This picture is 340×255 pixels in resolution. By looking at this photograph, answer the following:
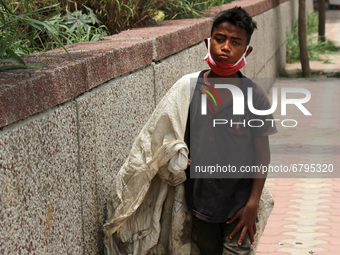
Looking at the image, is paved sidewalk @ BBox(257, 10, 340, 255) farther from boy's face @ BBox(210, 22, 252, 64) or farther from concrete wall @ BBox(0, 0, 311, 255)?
boy's face @ BBox(210, 22, 252, 64)

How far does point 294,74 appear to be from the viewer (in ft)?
44.2

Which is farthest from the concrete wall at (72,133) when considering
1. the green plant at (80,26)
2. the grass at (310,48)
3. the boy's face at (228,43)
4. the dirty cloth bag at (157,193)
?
the grass at (310,48)

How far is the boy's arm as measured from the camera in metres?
3.33

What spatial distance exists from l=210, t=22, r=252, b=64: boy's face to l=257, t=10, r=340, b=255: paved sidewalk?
1736 millimetres

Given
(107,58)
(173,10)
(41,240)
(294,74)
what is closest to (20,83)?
(41,240)

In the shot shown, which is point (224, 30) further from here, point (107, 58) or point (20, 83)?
point (20, 83)

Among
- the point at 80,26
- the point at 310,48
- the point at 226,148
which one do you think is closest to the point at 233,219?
the point at 226,148

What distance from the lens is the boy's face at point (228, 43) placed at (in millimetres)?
3381

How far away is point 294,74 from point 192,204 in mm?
10402

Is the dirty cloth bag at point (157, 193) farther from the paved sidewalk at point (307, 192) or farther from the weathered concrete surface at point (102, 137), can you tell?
the paved sidewalk at point (307, 192)

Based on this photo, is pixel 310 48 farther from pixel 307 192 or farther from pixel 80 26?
pixel 80 26

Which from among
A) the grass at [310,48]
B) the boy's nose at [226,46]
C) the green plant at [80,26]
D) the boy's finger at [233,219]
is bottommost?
the grass at [310,48]

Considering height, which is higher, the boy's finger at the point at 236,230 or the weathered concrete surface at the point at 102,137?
the weathered concrete surface at the point at 102,137

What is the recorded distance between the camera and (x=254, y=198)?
3.33 m
